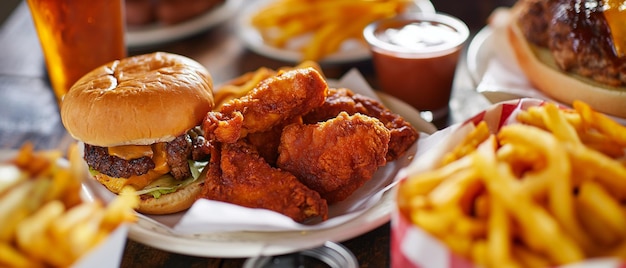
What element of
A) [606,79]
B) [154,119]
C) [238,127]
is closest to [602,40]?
[606,79]

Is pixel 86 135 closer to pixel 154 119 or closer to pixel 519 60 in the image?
pixel 154 119

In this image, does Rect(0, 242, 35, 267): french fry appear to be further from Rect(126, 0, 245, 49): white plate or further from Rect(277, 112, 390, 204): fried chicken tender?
Rect(126, 0, 245, 49): white plate

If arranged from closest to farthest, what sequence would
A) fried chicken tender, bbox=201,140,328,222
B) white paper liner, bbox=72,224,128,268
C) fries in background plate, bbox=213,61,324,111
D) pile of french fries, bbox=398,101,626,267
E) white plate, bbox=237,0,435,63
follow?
pile of french fries, bbox=398,101,626,267 → white paper liner, bbox=72,224,128,268 → fried chicken tender, bbox=201,140,328,222 → fries in background plate, bbox=213,61,324,111 → white plate, bbox=237,0,435,63

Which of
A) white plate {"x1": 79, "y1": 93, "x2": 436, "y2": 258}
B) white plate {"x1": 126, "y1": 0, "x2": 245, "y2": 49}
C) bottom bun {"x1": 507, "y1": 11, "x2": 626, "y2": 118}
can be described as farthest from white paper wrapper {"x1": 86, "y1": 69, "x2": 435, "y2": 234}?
white plate {"x1": 126, "y1": 0, "x2": 245, "y2": 49}

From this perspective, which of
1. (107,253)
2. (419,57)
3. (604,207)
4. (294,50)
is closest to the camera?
(604,207)

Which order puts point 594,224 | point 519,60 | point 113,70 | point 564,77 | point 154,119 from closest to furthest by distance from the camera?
point 594,224
point 154,119
point 113,70
point 564,77
point 519,60

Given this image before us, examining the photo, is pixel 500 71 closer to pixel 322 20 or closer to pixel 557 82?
pixel 557 82

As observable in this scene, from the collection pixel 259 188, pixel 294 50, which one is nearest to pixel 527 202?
pixel 259 188
